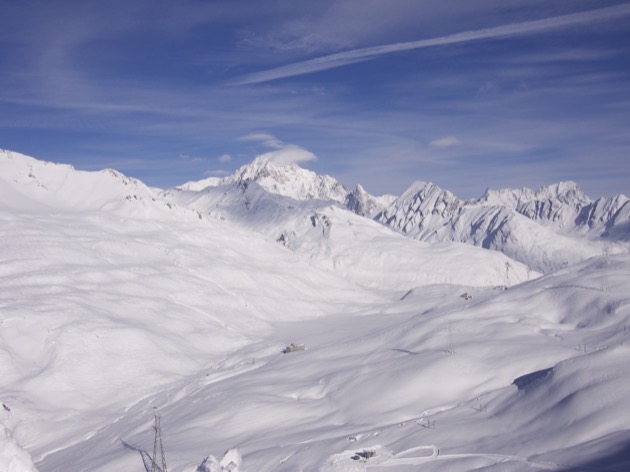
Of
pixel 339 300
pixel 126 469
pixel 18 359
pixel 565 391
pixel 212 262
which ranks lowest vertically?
pixel 126 469

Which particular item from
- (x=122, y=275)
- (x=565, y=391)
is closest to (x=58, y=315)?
(x=122, y=275)

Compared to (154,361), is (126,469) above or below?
below

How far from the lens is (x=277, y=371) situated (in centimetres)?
4825

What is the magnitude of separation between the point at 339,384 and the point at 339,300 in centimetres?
9367

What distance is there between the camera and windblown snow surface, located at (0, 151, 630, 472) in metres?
21.9

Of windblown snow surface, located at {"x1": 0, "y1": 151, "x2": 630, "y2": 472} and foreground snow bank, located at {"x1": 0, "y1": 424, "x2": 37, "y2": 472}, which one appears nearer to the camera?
windblown snow surface, located at {"x1": 0, "y1": 151, "x2": 630, "y2": 472}

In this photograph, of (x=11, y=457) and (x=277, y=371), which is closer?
(x=11, y=457)

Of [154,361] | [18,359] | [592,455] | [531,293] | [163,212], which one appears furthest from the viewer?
[163,212]

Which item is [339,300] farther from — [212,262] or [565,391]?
[565,391]

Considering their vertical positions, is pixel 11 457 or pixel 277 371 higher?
pixel 277 371

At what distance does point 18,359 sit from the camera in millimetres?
57250

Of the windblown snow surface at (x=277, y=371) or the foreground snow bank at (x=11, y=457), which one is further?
the foreground snow bank at (x=11, y=457)

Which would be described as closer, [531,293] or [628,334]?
[628,334]

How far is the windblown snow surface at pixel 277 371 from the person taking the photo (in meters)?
21.9
